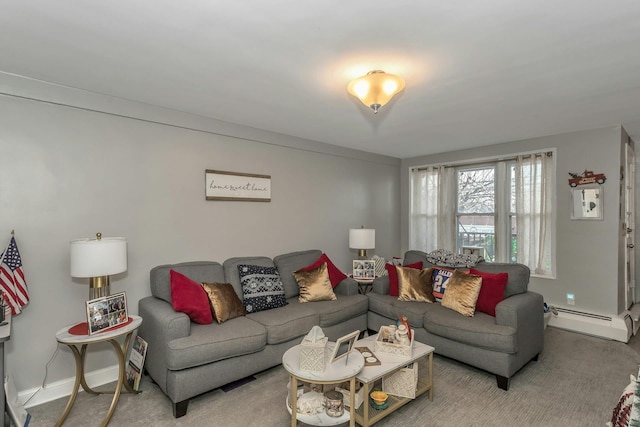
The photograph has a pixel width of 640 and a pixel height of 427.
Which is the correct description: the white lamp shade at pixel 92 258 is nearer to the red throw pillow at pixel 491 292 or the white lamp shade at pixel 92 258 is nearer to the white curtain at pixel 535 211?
the red throw pillow at pixel 491 292

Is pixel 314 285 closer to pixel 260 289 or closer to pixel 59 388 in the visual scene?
pixel 260 289

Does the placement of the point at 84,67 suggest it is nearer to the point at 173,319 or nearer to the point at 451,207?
the point at 173,319

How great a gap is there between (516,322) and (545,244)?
203 cm

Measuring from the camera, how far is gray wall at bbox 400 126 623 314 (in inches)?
145

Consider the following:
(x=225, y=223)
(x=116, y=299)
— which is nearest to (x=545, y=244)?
(x=225, y=223)

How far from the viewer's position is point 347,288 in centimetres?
376

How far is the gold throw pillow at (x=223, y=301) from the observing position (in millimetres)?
2793

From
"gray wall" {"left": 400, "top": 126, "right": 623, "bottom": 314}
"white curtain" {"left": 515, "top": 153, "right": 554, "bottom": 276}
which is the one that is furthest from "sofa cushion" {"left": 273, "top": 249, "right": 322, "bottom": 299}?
"gray wall" {"left": 400, "top": 126, "right": 623, "bottom": 314}

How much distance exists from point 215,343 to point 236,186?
68.5 inches

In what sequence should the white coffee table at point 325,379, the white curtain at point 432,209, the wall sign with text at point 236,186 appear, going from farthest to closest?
the white curtain at point 432,209
the wall sign with text at point 236,186
the white coffee table at point 325,379

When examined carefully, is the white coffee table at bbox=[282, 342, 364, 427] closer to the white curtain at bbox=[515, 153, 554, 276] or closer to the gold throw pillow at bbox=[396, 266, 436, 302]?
the gold throw pillow at bbox=[396, 266, 436, 302]

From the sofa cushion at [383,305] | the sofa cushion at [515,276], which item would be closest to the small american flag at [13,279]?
the sofa cushion at [383,305]

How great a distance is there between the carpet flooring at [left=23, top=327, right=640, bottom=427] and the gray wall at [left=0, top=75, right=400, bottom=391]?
1.95ft

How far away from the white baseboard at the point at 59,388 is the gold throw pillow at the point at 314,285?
1818mm
